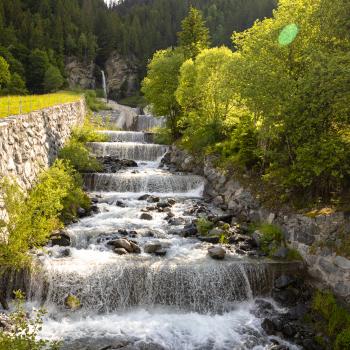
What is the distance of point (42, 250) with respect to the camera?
1387 centimetres

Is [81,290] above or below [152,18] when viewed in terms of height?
below

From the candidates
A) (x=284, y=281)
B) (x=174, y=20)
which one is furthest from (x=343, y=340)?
(x=174, y=20)

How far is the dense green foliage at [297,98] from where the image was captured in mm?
13477

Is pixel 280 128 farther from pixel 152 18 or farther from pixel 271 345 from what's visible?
pixel 152 18

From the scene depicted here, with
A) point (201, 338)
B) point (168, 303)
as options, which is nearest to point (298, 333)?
point (201, 338)

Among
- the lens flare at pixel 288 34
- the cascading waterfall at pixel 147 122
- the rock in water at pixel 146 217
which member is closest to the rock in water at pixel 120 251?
the rock in water at pixel 146 217

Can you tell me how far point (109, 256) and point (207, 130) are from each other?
1335 cm

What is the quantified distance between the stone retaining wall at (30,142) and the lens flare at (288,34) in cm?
1174

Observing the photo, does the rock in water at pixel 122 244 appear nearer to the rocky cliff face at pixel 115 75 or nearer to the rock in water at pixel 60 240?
the rock in water at pixel 60 240

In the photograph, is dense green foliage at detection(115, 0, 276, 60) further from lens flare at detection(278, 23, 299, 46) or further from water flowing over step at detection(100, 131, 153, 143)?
lens flare at detection(278, 23, 299, 46)

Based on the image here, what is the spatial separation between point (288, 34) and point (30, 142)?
41.4ft

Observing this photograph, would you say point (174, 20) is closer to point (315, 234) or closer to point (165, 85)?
point (165, 85)

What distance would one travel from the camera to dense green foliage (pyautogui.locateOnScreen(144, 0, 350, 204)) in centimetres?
1348

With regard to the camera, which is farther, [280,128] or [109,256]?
[280,128]
